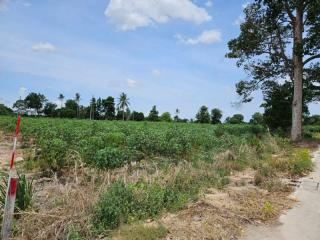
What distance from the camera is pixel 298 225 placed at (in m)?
5.68

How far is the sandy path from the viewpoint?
16.9 ft

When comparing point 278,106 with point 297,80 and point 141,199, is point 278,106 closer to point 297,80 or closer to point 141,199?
point 297,80

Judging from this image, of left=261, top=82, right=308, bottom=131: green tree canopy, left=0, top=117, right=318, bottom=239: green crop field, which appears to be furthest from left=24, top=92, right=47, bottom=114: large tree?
left=0, top=117, right=318, bottom=239: green crop field

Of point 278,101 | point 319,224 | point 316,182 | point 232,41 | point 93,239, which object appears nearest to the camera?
point 93,239

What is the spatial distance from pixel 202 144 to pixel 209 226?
901 centimetres

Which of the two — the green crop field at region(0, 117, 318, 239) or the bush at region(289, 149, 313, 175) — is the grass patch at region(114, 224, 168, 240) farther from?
the bush at region(289, 149, 313, 175)

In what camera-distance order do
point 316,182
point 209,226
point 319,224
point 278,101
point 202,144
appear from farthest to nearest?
Result: 1. point 278,101
2. point 202,144
3. point 316,182
4. point 319,224
5. point 209,226

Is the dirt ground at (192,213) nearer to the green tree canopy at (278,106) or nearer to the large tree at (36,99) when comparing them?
the green tree canopy at (278,106)

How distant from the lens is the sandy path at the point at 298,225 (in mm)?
5164

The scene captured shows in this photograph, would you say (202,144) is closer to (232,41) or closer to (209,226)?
(209,226)

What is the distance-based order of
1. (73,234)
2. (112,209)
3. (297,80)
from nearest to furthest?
(73,234)
(112,209)
(297,80)

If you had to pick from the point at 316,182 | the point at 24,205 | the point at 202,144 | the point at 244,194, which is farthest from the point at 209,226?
the point at 202,144

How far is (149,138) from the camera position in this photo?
36.1ft

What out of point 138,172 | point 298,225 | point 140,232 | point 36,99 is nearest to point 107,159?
point 138,172
